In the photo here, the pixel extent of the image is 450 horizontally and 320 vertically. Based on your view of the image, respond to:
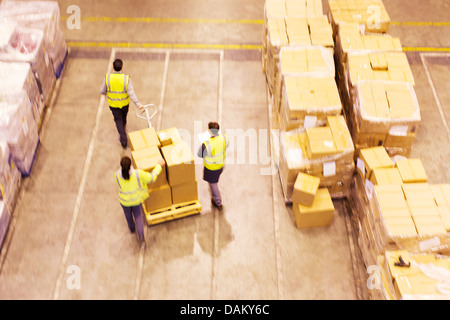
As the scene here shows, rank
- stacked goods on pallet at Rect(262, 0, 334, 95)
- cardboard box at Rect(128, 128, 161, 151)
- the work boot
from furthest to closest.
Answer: stacked goods on pallet at Rect(262, 0, 334, 95)
the work boot
cardboard box at Rect(128, 128, 161, 151)

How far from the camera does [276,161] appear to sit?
9.26 metres

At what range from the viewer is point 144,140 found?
7.96 m

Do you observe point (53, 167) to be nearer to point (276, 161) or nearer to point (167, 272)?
point (167, 272)

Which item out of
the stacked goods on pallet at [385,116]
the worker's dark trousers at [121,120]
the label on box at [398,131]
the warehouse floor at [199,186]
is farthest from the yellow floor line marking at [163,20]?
the label on box at [398,131]

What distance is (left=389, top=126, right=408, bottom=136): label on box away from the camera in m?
8.22

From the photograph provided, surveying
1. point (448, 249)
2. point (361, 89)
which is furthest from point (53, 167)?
point (448, 249)

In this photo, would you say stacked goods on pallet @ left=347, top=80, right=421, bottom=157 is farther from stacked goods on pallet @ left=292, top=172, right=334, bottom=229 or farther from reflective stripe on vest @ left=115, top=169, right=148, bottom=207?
reflective stripe on vest @ left=115, top=169, right=148, bottom=207

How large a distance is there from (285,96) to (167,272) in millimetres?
3562

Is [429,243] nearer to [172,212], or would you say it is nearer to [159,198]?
[172,212]

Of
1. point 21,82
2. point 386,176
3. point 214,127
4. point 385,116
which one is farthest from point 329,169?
point 21,82

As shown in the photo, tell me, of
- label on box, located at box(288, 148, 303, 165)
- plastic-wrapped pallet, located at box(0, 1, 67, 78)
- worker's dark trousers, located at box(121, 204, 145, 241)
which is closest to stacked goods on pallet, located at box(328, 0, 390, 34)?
label on box, located at box(288, 148, 303, 165)

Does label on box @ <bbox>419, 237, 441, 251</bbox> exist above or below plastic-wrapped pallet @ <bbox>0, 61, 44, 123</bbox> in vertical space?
above

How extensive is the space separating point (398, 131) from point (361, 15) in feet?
10.8

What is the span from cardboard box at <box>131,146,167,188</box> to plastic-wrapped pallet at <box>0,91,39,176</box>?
7.65 ft
